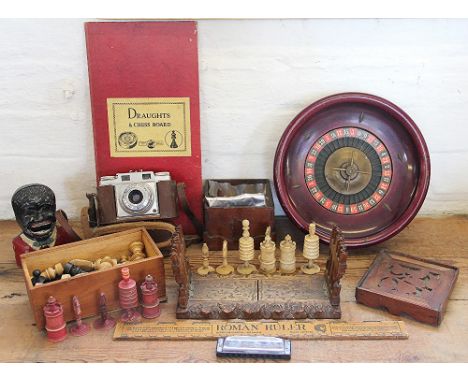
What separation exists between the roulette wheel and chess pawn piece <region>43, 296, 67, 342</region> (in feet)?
2.10

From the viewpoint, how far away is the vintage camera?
1497mm

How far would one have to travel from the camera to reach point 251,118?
63.6 inches

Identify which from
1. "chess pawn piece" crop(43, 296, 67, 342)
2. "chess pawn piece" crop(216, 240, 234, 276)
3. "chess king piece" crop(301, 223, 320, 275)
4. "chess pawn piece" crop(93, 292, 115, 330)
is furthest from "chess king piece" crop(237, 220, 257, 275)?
"chess pawn piece" crop(43, 296, 67, 342)

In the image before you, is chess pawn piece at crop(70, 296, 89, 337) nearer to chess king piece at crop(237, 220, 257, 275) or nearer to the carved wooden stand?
the carved wooden stand

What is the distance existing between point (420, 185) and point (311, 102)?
1.28 ft

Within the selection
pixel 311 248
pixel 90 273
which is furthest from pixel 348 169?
pixel 90 273

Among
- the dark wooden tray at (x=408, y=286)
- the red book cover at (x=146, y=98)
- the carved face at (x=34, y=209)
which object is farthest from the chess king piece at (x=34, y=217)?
the dark wooden tray at (x=408, y=286)

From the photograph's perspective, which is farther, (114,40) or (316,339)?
(114,40)

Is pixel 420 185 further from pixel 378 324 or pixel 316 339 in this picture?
pixel 316 339

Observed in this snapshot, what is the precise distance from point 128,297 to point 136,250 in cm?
18

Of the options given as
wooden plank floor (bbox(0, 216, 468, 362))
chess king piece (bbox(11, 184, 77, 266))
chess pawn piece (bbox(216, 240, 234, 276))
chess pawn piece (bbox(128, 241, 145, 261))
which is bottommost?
wooden plank floor (bbox(0, 216, 468, 362))

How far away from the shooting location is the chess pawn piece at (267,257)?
1.39 metres

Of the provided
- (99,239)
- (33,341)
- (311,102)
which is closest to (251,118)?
(311,102)

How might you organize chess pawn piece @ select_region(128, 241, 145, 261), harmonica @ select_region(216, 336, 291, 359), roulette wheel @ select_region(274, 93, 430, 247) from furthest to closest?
roulette wheel @ select_region(274, 93, 430, 247), chess pawn piece @ select_region(128, 241, 145, 261), harmonica @ select_region(216, 336, 291, 359)
